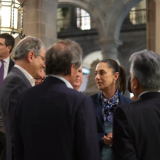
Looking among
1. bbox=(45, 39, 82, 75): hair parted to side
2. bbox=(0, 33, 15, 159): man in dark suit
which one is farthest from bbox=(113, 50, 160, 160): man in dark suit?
bbox=(0, 33, 15, 159): man in dark suit

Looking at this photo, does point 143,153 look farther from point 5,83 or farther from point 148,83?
point 5,83

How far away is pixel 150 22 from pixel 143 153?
6.38 m

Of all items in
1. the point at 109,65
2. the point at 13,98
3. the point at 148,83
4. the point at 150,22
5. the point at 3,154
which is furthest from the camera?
the point at 150,22

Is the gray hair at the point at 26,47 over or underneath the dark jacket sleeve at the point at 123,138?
over

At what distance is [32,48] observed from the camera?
10.9 feet

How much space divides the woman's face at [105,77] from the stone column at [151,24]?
446 centimetres

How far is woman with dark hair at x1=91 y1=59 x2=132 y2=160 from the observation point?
11.8 feet

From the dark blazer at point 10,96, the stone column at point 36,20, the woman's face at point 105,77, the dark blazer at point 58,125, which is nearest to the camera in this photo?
the dark blazer at point 58,125

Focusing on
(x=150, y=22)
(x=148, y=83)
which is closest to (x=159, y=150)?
(x=148, y=83)

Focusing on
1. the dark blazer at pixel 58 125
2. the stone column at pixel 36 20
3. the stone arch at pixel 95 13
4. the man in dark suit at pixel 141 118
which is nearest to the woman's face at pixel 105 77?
the man in dark suit at pixel 141 118

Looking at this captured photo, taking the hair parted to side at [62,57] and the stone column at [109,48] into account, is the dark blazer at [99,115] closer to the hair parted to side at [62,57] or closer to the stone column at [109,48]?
the hair parted to side at [62,57]

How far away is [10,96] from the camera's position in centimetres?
322

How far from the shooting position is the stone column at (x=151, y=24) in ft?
27.8

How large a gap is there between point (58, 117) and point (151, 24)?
647 cm
